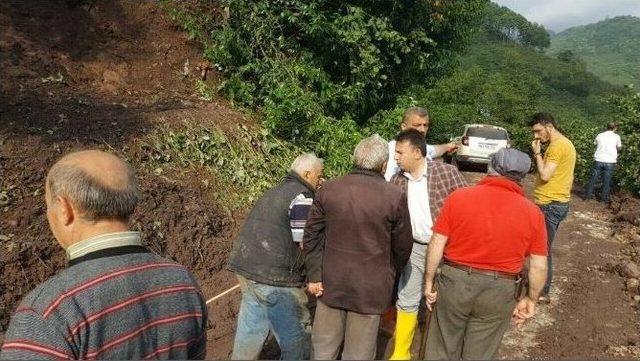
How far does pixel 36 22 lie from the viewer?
27.3 ft

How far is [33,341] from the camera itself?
4.58 feet

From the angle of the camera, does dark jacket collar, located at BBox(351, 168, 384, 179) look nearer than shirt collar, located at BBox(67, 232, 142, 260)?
No

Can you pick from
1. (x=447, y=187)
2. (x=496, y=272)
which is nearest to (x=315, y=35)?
(x=447, y=187)

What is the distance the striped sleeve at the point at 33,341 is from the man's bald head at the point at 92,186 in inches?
14.1

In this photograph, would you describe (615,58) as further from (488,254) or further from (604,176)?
(488,254)

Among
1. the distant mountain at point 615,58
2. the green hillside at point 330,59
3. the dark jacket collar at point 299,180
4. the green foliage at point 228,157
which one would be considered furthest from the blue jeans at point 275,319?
the distant mountain at point 615,58

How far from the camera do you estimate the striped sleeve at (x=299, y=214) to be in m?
3.41

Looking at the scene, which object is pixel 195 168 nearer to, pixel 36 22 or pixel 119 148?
pixel 119 148

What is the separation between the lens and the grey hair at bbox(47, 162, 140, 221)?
1.62 meters

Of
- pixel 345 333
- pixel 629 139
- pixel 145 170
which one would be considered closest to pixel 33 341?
pixel 345 333

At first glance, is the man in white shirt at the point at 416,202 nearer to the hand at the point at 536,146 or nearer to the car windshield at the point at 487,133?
the hand at the point at 536,146

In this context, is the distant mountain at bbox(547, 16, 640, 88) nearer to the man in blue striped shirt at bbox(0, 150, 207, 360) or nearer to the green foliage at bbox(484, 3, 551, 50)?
the green foliage at bbox(484, 3, 551, 50)

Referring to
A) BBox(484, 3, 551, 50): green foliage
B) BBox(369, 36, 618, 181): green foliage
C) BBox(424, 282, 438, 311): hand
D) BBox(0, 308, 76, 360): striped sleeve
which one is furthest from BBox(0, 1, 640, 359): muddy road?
BBox(484, 3, 551, 50): green foliage

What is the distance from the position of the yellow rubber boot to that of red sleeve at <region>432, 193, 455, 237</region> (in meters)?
0.91
